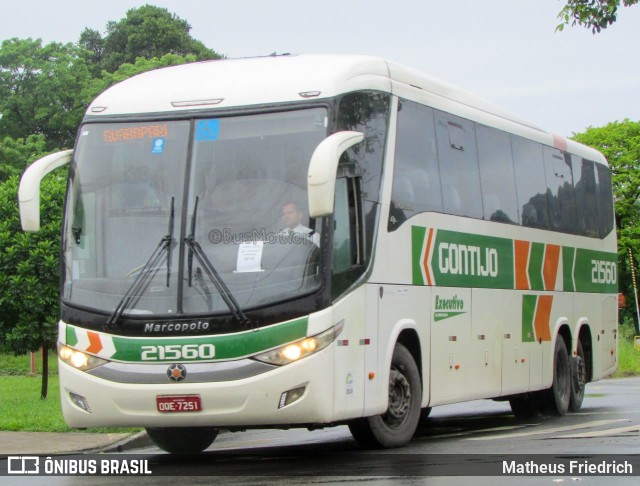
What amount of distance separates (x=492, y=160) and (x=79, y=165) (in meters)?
5.91

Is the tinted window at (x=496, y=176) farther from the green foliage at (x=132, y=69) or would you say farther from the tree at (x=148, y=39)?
the tree at (x=148, y=39)

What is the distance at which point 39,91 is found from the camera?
63.7 meters

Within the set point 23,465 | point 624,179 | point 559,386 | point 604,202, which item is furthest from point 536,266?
point 624,179

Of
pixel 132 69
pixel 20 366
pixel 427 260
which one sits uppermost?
pixel 132 69

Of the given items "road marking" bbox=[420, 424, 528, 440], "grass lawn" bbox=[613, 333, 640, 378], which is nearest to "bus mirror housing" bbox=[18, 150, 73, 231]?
"road marking" bbox=[420, 424, 528, 440]

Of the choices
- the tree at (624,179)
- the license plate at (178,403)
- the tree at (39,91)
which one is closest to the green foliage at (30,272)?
the license plate at (178,403)

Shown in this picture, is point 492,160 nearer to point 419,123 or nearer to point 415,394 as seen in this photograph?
point 419,123

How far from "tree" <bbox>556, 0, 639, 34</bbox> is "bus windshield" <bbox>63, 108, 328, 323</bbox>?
17.2 feet

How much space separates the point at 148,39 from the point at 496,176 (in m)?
58.3

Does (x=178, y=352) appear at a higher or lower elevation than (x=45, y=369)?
lower

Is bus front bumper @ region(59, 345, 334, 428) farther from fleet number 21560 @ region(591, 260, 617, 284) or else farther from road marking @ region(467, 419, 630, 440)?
fleet number 21560 @ region(591, 260, 617, 284)

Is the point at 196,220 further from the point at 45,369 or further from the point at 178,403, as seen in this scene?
the point at 45,369

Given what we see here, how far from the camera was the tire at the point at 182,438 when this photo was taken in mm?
13414

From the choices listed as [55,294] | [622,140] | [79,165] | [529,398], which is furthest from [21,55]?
[79,165]
